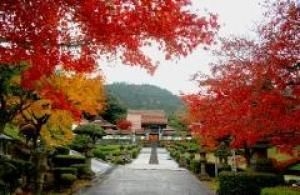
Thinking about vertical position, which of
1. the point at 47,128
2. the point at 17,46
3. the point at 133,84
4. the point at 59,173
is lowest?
the point at 59,173

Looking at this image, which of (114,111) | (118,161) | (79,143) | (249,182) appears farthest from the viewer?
(114,111)

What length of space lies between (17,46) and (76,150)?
103ft

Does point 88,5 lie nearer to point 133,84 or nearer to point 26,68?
point 26,68

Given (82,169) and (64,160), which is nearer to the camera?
(64,160)

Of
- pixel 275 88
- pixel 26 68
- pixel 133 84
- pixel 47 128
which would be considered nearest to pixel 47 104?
pixel 47 128

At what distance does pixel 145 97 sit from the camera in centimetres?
16538

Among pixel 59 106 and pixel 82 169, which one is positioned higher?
pixel 59 106

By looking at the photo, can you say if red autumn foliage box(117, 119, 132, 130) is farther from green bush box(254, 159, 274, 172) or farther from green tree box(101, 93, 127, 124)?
green bush box(254, 159, 274, 172)

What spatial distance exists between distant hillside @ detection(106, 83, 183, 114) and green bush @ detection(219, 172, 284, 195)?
133m

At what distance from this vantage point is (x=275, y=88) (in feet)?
50.2

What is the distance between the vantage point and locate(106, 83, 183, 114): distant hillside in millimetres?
156250

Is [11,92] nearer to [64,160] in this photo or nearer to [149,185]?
[64,160]

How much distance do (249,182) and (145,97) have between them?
484 feet

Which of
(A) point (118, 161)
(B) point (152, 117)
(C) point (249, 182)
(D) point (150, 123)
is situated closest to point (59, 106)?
(C) point (249, 182)
